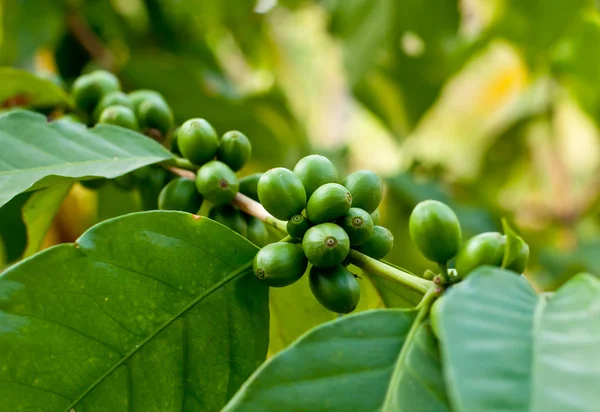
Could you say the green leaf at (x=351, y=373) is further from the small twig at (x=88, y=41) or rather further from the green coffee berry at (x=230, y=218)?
the small twig at (x=88, y=41)

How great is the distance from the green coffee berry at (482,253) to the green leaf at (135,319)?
25 centimetres

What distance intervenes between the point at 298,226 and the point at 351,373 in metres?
0.22

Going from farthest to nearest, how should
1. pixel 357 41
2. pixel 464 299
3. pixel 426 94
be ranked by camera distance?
1. pixel 426 94
2. pixel 357 41
3. pixel 464 299

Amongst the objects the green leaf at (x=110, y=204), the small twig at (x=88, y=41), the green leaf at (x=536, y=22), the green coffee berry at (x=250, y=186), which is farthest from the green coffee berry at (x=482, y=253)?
the small twig at (x=88, y=41)

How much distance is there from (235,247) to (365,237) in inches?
6.3

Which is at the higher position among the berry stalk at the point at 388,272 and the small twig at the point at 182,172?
the small twig at the point at 182,172

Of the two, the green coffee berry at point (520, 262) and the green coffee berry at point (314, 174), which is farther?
the green coffee berry at point (314, 174)

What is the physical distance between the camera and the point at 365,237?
28.7 inches

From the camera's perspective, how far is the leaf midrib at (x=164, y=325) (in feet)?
2.11

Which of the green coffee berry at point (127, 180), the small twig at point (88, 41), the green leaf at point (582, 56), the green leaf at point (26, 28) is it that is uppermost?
the green leaf at point (582, 56)

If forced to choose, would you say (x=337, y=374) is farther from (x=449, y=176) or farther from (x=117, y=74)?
(x=449, y=176)

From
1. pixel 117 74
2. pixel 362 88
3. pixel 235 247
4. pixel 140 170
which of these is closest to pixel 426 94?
pixel 362 88

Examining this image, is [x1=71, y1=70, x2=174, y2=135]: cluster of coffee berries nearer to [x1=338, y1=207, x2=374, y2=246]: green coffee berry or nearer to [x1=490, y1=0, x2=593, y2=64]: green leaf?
[x1=338, y1=207, x2=374, y2=246]: green coffee berry

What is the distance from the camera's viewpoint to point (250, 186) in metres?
0.91
